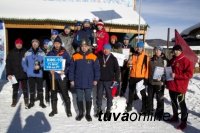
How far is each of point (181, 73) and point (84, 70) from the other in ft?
7.09

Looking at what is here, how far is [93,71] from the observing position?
706 cm

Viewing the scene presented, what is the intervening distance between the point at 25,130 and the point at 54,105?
134cm

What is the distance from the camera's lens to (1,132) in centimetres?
619

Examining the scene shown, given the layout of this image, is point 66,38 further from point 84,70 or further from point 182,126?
point 182,126

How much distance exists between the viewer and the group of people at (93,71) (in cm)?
674

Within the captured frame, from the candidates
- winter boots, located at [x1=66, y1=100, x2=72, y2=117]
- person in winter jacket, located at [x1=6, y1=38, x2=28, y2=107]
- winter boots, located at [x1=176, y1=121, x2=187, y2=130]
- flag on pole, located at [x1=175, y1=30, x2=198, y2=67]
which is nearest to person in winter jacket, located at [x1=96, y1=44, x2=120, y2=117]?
winter boots, located at [x1=66, y1=100, x2=72, y2=117]

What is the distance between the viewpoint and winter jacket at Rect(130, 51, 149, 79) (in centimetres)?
743

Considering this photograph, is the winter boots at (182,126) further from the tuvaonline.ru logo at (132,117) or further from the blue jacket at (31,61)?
the blue jacket at (31,61)

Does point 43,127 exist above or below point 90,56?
below

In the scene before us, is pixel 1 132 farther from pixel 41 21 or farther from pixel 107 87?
pixel 41 21

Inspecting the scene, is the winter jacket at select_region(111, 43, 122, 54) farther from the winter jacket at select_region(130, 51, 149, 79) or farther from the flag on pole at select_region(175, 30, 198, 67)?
the flag on pole at select_region(175, 30, 198, 67)

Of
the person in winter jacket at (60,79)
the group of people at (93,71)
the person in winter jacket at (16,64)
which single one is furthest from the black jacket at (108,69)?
the person in winter jacket at (16,64)

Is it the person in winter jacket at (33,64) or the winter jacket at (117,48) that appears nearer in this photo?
the person in winter jacket at (33,64)

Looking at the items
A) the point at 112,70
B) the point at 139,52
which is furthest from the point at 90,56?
the point at 139,52
